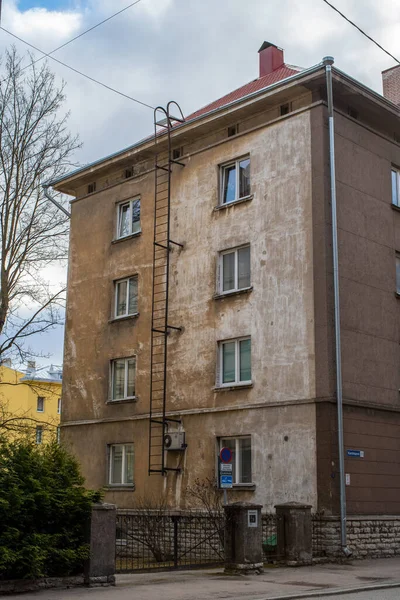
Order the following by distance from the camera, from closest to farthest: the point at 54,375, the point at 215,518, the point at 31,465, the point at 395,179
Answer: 1. the point at 31,465
2. the point at 215,518
3. the point at 395,179
4. the point at 54,375

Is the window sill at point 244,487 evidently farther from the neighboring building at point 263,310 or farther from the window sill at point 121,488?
the window sill at point 121,488

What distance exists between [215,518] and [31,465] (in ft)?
22.9

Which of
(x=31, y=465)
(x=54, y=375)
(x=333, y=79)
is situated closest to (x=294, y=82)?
(x=333, y=79)

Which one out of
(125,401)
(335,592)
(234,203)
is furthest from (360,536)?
(234,203)

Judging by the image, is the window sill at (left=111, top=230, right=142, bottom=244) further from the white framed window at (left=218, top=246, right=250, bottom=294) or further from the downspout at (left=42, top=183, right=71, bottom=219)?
the white framed window at (left=218, top=246, right=250, bottom=294)

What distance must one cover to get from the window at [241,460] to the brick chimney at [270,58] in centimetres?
1303

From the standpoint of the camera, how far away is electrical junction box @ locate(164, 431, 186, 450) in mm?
22844

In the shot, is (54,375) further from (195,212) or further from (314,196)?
(314,196)

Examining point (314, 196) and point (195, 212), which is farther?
point (195, 212)

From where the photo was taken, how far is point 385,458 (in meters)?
20.8

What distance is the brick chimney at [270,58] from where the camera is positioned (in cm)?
2753

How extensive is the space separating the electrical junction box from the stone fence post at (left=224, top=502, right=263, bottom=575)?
22.5ft

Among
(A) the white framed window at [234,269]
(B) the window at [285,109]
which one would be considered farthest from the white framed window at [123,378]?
(B) the window at [285,109]

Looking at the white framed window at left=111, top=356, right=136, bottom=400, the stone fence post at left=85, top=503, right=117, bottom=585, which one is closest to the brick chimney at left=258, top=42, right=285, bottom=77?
the white framed window at left=111, top=356, right=136, bottom=400
